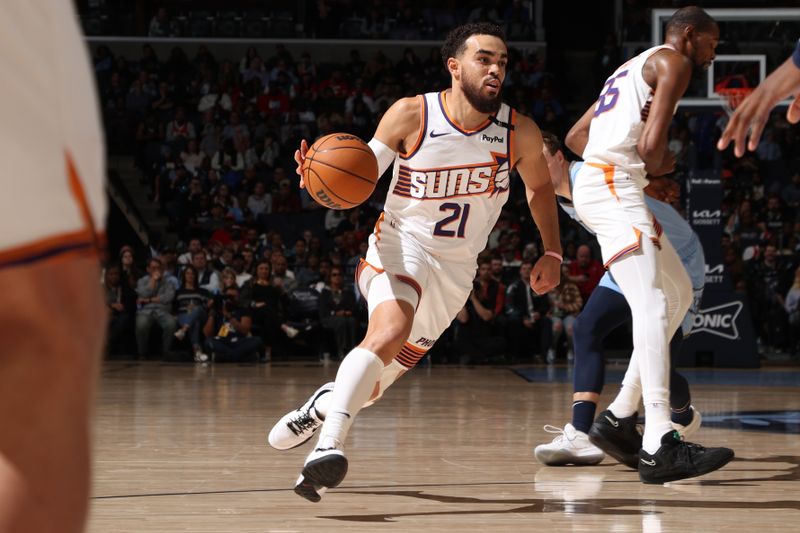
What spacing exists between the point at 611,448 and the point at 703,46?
1743 millimetres

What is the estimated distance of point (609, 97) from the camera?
15.5ft

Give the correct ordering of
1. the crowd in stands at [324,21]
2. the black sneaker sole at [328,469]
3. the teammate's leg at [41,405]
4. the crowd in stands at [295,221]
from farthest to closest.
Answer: the crowd in stands at [324,21] < the crowd in stands at [295,221] < the black sneaker sole at [328,469] < the teammate's leg at [41,405]

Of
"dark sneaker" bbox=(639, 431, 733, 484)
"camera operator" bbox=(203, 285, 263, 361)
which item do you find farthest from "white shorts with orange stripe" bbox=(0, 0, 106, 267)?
"camera operator" bbox=(203, 285, 263, 361)

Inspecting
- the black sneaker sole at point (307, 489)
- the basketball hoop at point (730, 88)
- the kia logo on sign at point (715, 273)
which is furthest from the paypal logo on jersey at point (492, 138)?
the kia logo on sign at point (715, 273)

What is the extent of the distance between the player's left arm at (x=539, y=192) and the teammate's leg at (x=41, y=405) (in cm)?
368

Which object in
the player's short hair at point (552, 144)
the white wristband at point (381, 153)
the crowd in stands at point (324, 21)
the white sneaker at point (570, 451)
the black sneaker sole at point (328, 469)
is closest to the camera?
the black sneaker sole at point (328, 469)

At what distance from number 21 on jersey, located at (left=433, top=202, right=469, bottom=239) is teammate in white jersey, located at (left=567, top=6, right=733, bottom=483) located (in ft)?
2.03

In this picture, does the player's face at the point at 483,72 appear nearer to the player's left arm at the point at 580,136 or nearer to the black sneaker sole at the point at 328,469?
the player's left arm at the point at 580,136

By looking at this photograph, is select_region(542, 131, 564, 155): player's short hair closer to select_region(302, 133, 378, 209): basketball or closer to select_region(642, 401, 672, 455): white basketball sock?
select_region(302, 133, 378, 209): basketball

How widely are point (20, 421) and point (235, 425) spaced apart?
5.36 meters

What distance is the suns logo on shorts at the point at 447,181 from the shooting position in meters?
4.33

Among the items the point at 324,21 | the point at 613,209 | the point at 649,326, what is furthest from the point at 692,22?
the point at 324,21

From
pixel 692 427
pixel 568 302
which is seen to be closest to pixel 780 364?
pixel 568 302

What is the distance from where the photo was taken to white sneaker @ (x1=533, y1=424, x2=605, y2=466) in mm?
4668
